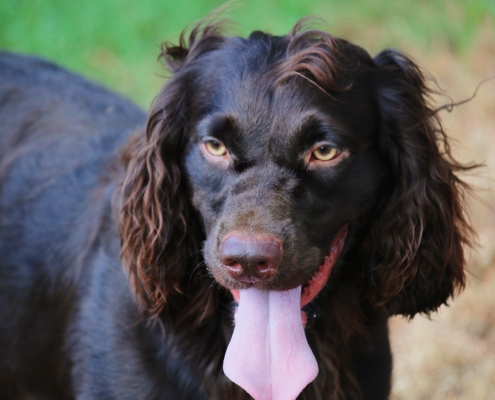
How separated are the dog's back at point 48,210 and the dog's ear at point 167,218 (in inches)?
11.4

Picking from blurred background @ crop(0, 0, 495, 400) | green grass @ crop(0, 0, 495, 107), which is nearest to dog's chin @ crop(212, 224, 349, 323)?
blurred background @ crop(0, 0, 495, 400)

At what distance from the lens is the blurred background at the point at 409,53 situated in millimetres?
4211

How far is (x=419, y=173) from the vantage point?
105 inches

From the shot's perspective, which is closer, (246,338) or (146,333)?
(246,338)

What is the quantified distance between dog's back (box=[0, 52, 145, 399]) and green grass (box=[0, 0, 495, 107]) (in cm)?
279

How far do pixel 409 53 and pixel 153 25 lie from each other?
264 cm

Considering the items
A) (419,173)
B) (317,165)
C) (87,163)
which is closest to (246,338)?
(317,165)

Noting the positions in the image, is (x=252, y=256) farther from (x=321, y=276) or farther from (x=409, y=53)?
(x=409, y=53)

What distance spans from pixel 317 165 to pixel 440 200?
0.56m

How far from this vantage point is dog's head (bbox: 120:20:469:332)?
2434mm

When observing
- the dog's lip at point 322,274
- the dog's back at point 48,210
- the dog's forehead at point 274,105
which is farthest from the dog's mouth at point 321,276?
the dog's back at point 48,210

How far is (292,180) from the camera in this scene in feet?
8.03

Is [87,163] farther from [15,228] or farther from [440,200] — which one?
[440,200]

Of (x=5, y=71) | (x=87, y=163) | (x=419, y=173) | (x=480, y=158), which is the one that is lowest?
(x=419, y=173)
